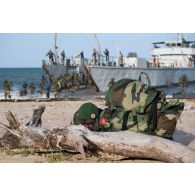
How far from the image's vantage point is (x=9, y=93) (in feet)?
32.9

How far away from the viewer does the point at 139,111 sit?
13.7 ft

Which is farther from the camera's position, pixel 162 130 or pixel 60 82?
pixel 60 82

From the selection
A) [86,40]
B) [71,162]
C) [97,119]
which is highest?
[86,40]

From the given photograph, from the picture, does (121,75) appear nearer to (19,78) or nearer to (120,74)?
(120,74)

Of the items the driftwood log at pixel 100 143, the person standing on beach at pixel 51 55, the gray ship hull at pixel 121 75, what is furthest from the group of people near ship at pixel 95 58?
the driftwood log at pixel 100 143

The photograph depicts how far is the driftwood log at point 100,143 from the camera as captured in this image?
375 cm

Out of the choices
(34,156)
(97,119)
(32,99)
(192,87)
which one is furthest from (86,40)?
(192,87)

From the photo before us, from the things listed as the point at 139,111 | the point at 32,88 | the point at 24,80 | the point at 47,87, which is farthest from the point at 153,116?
the point at 24,80

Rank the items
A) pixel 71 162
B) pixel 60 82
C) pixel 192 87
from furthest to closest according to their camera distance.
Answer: pixel 192 87
pixel 60 82
pixel 71 162

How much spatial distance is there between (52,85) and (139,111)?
6.21 meters

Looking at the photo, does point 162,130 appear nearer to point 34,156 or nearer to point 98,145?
point 98,145

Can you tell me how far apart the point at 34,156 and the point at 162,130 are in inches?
48.8

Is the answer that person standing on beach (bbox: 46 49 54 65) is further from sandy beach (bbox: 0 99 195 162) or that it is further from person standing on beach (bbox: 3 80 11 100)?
person standing on beach (bbox: 3 80 11 100)

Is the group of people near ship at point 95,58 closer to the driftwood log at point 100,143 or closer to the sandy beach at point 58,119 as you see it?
the sandy beach at point 58,119
